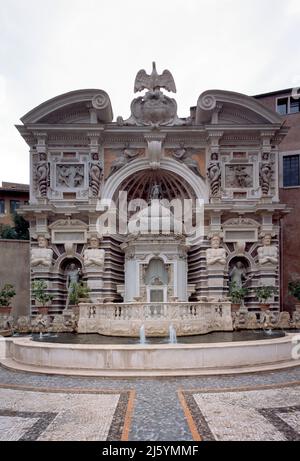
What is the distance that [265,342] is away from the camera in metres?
12.2

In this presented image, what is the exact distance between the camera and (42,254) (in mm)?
26000

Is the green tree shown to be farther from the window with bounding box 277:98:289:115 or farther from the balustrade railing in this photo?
the window with bounding box 277:98:289:115

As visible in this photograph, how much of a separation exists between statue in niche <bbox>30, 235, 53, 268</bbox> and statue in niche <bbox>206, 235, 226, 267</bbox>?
1017cm

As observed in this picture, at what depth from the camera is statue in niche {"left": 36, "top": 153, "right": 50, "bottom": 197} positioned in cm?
2677

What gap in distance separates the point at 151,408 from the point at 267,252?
1959 centimetres

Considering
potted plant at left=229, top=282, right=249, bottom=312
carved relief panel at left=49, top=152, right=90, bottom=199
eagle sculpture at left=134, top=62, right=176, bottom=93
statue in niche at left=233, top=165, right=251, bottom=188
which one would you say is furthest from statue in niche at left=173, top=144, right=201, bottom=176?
potted plant at left=229, top=282, right=249, bottom=312

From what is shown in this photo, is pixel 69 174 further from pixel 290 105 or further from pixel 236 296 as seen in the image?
pixel 290 105

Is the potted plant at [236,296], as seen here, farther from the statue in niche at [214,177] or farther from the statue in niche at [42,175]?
the statue in niche at [42,175]

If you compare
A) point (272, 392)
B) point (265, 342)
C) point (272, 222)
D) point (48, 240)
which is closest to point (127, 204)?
point (48, 240)

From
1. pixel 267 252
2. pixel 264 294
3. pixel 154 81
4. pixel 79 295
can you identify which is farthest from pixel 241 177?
pixel 79 295

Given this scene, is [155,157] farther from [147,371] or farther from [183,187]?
[147,371]

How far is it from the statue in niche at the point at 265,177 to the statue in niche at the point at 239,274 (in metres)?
5.11

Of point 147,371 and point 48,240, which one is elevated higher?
point 48,240
